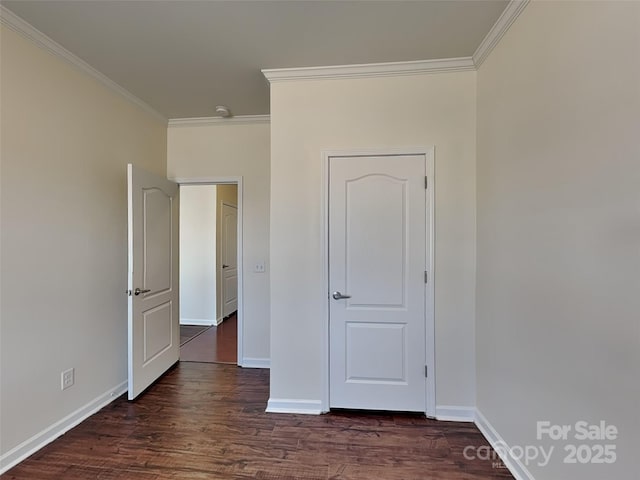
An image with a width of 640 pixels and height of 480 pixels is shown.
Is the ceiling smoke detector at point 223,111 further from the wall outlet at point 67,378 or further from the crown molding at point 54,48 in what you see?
the wall outlet at point 67,378

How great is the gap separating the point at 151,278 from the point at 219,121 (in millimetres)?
1792

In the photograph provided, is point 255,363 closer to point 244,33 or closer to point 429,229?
point 429,229

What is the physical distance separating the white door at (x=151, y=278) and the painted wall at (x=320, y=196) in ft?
3.92

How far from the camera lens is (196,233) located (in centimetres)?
517

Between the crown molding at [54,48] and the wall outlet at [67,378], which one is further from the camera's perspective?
the wall outlet at [67,378]

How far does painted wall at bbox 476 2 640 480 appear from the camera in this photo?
1.07 meters

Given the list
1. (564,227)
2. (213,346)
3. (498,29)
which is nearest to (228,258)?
(213,346)

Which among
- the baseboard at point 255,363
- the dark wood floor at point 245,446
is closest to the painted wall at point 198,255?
the baseboard at point 255,363

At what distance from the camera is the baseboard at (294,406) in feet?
7.82

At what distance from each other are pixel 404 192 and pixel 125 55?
227cm

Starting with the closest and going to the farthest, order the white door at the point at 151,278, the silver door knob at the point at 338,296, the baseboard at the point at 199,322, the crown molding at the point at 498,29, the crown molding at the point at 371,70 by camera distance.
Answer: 1. the crown molding at the point at 498,29
2. the crown molding at the point at 371,70
3. the silver door knob at the point at 338,296
4. the white door at the point at 151,278
5. the baseboard at the point at 199,322

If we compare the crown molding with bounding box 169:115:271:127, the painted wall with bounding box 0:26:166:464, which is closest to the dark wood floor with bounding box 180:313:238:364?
the painted wall with bounding box 0:26:166:464

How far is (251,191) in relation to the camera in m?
3.34

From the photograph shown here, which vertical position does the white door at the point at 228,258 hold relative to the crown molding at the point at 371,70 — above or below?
below
